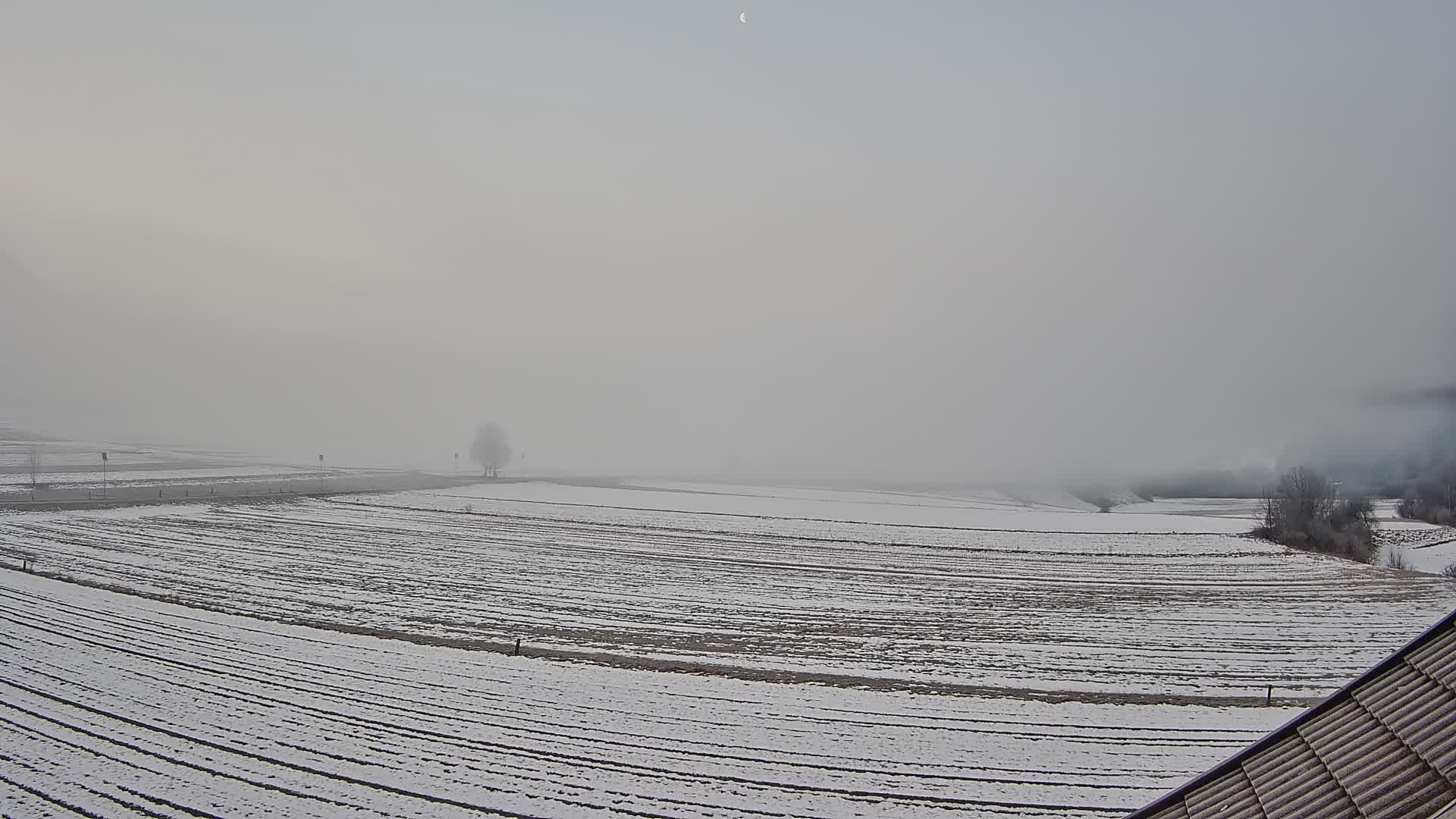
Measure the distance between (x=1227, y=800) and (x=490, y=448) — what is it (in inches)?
5225

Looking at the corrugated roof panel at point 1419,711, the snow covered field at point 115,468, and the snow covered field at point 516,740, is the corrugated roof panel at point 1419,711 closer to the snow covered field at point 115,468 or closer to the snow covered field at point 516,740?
the snow covered field at point 516,740

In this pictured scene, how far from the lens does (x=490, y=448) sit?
130250 mm

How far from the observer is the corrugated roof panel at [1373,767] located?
4.77m

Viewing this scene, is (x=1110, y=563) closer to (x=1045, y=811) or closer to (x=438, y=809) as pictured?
(x=1045, y=811)

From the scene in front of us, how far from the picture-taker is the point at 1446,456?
78000mm

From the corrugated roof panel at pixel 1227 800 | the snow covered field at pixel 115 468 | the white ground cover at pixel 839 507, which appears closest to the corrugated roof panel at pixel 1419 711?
the corrugated roof panel at pixel 1227 800

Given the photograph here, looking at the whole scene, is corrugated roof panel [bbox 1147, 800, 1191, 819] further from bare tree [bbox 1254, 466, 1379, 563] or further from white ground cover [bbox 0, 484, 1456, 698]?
bare tree [bbox 1254, 466, 1379, 563]

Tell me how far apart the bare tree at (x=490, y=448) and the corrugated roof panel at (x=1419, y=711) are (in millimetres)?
130926

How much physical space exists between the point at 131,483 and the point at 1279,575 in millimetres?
112202

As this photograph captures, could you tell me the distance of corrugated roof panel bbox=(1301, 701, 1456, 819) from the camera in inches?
188

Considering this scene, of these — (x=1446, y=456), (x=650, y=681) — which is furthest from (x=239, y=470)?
(x=1446, y=456)

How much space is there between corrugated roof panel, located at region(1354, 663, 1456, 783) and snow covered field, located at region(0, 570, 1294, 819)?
35.3ft

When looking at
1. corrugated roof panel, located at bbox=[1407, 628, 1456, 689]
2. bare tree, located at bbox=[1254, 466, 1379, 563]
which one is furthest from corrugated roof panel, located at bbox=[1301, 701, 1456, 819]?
bare tree, located at bbox=[1254, 466, 1379, 563]

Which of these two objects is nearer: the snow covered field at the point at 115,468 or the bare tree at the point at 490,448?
the snow covered field at the point at 115,468
